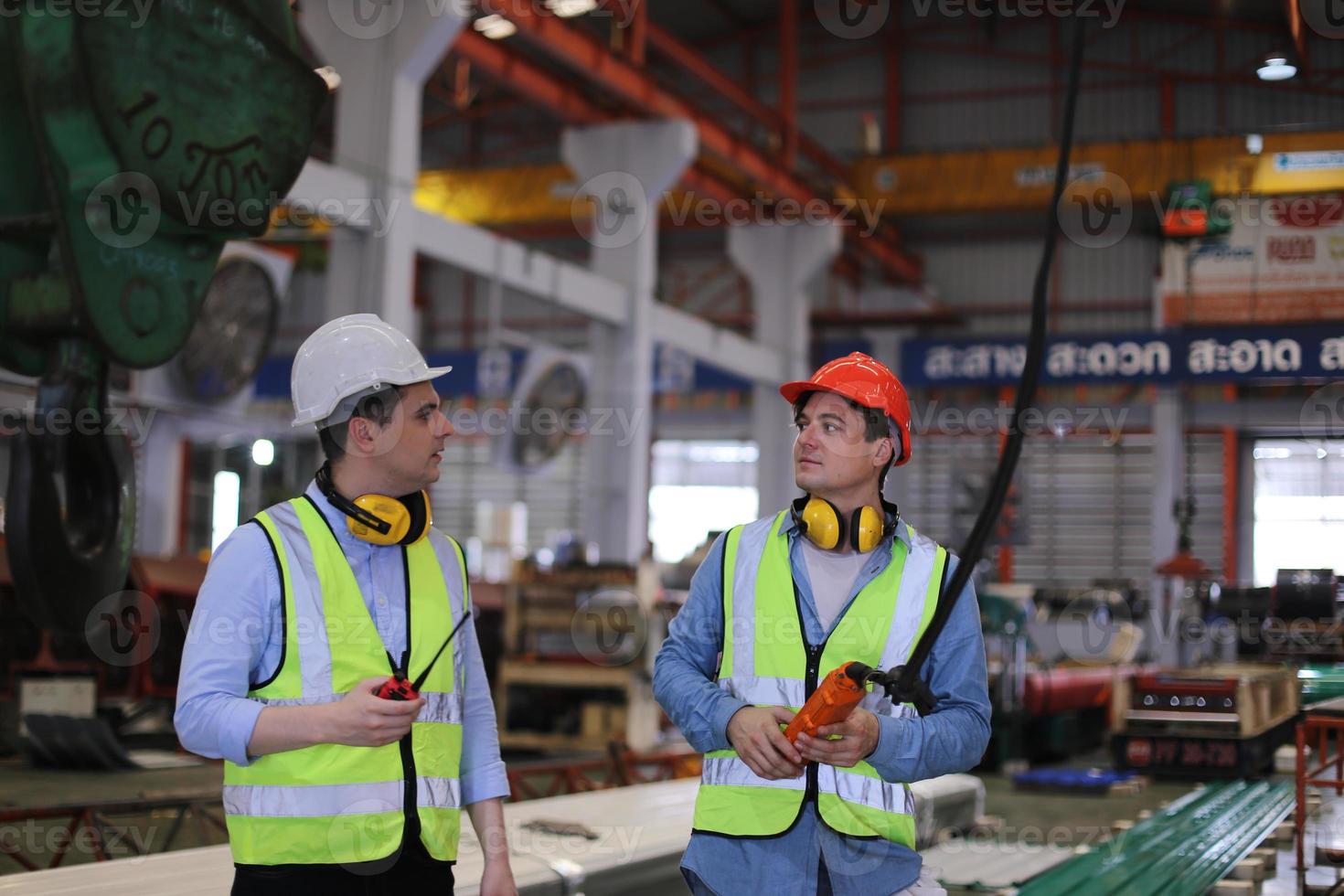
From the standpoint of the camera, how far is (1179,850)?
20.5ft

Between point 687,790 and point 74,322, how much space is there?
4314 millimetres

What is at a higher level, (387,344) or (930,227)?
(930,227)

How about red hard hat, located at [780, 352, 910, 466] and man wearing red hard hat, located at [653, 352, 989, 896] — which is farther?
red hard hat, located at [780, 352, 910, 466]

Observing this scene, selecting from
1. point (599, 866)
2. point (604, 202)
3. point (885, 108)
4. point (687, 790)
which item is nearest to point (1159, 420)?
point (885, 108)

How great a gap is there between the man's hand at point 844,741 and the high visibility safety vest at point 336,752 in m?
0.66

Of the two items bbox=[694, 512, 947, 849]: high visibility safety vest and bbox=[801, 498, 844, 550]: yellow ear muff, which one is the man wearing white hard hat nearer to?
bbox=[694, 512, 947, 849]: high visibility safety vest

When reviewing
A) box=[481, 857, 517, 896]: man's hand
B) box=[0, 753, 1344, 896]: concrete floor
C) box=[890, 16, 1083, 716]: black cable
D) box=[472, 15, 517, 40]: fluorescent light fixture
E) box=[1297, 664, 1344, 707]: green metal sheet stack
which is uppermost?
box=[472, 15, 517, 40]: fluorescent light fixture

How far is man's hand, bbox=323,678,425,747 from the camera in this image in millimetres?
2191

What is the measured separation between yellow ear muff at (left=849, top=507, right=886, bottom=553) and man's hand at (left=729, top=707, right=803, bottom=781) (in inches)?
15.1

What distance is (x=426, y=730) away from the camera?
2.45 metres

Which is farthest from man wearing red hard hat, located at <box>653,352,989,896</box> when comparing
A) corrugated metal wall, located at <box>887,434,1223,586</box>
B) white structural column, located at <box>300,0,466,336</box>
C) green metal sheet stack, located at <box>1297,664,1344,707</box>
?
corrugated metal wall, located at <box>887,434,1223,586</box>

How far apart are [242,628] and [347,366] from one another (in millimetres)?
517

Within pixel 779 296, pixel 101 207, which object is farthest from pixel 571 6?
pixel 101 207

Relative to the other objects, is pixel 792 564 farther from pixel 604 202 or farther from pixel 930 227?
pixel 930 227
